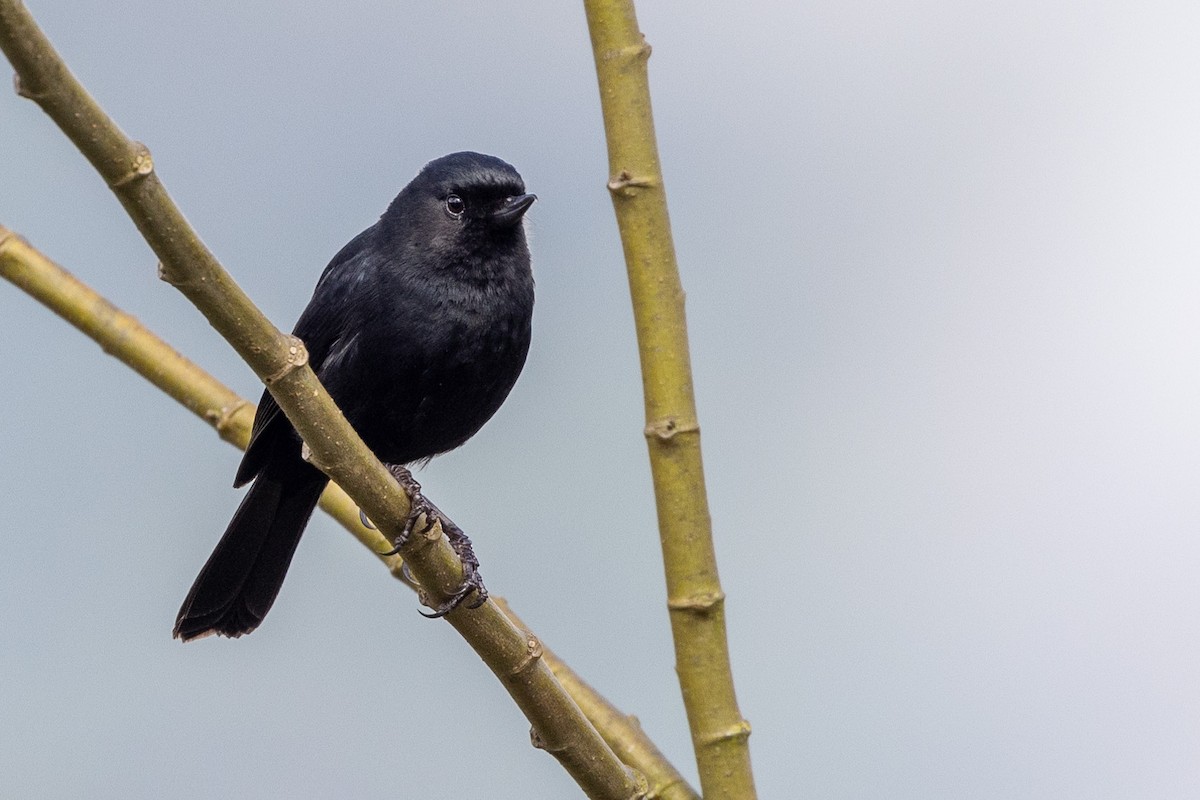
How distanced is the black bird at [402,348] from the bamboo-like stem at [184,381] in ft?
0.43

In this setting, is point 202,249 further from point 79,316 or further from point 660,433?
point 79,316

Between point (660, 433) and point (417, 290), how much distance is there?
143 cm

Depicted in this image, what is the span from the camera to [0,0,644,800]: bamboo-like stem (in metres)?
1.87

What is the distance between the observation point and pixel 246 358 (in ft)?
7.54

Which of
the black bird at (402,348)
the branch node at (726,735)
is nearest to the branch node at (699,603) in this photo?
the branch node at (726,735)

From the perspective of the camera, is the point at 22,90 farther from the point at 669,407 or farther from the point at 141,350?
the point at 141,350

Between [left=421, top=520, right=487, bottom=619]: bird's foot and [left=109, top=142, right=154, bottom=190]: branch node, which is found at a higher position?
[left=109, top=142, right=154, bottom=190]: branch node

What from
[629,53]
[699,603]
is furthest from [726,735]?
[629,53]

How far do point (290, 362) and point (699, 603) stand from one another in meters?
1.00

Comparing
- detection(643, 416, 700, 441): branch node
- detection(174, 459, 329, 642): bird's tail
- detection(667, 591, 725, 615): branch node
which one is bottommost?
detection(667, 591, 725, 615): branch node

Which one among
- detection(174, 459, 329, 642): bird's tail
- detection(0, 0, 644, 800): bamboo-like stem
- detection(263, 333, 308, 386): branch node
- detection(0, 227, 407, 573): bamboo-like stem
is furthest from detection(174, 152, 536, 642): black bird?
detection(263, 333, 308, 386): branch node

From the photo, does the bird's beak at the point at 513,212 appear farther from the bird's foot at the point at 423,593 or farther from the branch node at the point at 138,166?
the branch node at the point at 138,166

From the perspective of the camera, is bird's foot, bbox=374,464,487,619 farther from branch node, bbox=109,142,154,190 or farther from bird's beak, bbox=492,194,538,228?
bird's beak, bbox=492,194,538,228

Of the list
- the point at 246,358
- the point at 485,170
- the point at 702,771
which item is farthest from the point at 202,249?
the point at 485,170
